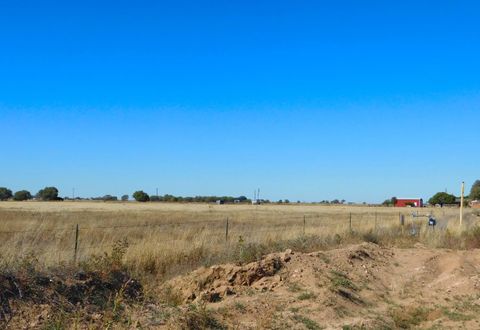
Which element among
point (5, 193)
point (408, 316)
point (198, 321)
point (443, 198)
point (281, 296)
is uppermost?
point (443, 198)

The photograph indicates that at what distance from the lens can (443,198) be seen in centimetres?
14025

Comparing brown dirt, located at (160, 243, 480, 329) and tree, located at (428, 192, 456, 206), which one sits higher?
tree, located at (428, 192, 456, 206)

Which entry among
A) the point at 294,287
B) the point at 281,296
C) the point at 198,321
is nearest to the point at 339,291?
the point at 294,287

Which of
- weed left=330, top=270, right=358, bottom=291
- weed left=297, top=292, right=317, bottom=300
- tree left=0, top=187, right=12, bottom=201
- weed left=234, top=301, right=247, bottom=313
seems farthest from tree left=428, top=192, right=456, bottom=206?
weed left=234, top=301, right=247, bottom=313

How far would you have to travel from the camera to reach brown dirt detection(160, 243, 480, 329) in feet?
30.4

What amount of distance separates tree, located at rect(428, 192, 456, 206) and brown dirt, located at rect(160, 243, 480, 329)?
5197 inches

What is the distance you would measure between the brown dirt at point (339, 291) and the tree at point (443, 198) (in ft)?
433

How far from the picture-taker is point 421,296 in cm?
1185

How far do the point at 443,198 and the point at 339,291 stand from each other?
138804mm

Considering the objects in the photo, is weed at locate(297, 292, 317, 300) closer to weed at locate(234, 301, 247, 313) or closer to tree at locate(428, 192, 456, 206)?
weed at locate(234, 301, 247, 313)

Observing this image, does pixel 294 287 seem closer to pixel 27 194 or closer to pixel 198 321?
pixel 198 321

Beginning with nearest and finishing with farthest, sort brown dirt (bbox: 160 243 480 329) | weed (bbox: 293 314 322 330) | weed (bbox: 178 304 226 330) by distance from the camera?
weed (bbox: 178 304 226 330), weed (bbox: 293 314 322 330), brown dirt (bbox: 160 243 480 329)

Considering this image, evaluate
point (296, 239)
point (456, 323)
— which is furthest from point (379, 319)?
point (296, 239)

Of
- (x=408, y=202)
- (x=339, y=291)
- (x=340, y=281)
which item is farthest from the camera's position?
(x=408, y=202)
